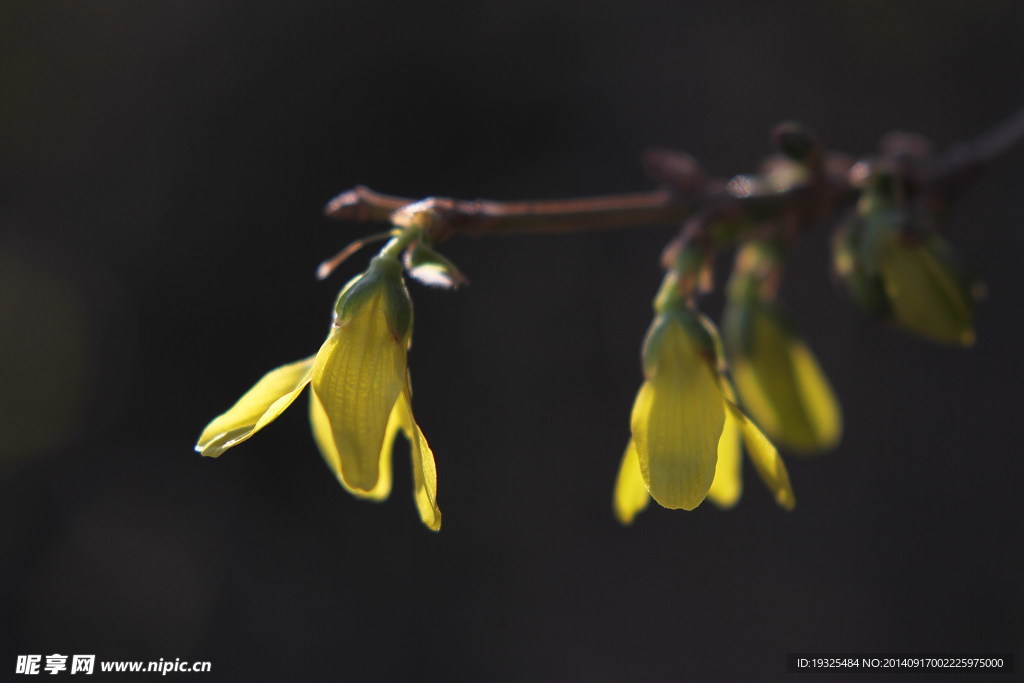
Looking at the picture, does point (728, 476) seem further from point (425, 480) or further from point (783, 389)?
point (425, 480)

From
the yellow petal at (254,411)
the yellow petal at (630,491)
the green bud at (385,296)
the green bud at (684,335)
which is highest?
the green bud at (385,296)

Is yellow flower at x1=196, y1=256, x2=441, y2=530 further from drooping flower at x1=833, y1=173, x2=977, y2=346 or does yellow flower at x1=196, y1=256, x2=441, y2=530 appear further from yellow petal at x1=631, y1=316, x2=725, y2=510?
drooping flower at x1=833, y1=173, x2=977, y2=346

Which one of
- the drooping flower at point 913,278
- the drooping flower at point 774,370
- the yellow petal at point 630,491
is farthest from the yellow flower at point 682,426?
the drooping flower at point 774,370

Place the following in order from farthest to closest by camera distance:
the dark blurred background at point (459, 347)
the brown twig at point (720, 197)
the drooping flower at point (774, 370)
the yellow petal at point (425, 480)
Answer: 1. the dark blurred background at point (459, 347)
2. the drooping flower at point (774, 370)
3. the brown twig at point (720, 197)
4. the yellow petal at point (425, 480)

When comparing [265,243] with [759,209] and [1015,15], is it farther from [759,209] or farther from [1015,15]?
[1015,15]

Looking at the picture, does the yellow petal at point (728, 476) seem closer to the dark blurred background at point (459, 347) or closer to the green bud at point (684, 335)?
the green bud at point (684, 335)

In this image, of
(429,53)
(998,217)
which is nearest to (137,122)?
(429,53)
